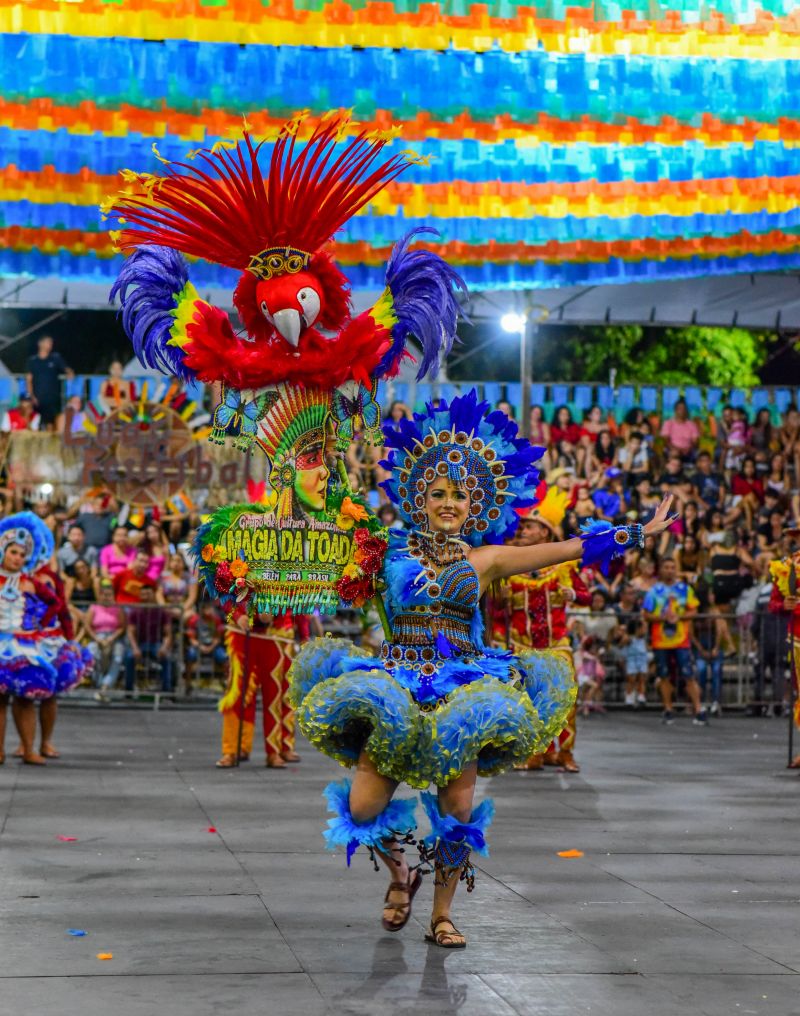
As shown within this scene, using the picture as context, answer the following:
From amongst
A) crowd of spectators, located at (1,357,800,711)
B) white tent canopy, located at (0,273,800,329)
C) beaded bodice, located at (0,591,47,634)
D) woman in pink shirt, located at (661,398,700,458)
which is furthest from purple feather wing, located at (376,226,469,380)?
woman in pink shirt, located at (661,398,700,458)

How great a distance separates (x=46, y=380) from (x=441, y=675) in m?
17.3

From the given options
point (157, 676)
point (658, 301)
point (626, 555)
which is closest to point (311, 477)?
point (157, 676)

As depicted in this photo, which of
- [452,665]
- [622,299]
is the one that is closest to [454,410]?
[452,665]

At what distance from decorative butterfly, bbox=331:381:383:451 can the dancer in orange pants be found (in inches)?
213

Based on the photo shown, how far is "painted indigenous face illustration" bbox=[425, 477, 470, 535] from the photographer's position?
6695 mm

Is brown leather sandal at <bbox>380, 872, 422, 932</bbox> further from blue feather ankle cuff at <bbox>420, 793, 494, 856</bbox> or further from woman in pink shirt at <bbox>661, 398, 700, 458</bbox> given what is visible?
woman in pink shirt at <bbox>661, 398, 700, 458</bbox>

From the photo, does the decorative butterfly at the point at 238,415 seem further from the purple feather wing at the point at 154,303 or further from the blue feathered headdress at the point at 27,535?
the blue feathered headdress at the point at 27,535

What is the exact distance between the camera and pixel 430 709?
6387 mm

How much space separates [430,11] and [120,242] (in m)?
4.01

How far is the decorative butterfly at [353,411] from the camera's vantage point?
7.34 meters

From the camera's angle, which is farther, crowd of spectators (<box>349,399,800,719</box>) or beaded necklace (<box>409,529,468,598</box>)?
crowd of spectators (<box>349,399,800,719</box>)

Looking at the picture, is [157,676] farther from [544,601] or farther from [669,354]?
[669,354]

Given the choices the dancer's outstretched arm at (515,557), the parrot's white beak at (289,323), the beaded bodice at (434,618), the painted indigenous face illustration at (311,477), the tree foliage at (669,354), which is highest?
the tree foliage at (669,354)

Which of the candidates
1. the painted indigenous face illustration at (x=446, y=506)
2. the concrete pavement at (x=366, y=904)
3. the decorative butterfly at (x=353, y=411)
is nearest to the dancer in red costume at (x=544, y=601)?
the concrete pavement at (x=366, y=904)
